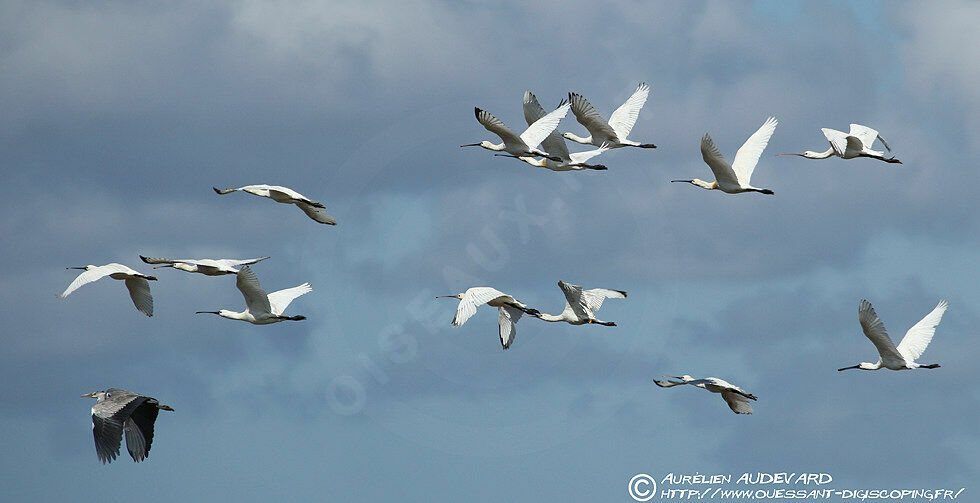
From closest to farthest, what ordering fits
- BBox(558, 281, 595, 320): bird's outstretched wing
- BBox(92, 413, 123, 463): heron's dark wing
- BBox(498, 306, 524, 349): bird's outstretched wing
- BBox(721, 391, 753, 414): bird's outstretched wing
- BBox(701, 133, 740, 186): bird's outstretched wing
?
BBox(92, 413, 123, 463): heron's dark wing
BBox(701, 133, 740, 186): bird's outstretched wing
BBox(721, 391, 753, 414): bird's outstretched wing
BBox(558, 281, 595, 320): bird's outstretched wing
BBox(498, 306, 524, 349): bird's outstretched wing

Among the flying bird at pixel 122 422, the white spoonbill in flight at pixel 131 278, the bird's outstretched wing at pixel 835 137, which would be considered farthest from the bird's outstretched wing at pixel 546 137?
the flying bird at pixel 122 422

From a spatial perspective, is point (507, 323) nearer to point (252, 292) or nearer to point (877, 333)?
point (252, 292)

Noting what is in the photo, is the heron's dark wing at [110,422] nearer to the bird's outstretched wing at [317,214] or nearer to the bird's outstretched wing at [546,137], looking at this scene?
the bird's outstretched wing at [317,214]

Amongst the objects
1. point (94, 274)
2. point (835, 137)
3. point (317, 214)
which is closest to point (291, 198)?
point (317, 214)

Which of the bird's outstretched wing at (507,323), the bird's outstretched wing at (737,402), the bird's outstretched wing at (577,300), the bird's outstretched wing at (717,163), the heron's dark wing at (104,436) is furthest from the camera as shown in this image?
the bird's outstretched wing at (507,323)

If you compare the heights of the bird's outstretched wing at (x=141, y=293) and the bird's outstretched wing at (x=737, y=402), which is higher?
the bird's outstretched wing at (x=737, y=402)

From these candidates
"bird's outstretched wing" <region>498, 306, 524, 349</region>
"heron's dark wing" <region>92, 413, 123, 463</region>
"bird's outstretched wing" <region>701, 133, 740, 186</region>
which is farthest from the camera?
"bird's outstretched wing" <region>498, 306, 524, 349</region>

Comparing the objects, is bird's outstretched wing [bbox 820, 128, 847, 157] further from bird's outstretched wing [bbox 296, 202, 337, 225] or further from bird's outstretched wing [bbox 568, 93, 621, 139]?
bird's outstretched wing [bbox 296, 202, 337, 225]

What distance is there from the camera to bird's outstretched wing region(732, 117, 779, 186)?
51.7 m

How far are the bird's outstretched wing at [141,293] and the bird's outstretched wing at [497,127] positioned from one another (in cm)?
1105

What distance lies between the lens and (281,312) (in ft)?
173

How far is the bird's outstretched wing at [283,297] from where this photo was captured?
52.9 metres

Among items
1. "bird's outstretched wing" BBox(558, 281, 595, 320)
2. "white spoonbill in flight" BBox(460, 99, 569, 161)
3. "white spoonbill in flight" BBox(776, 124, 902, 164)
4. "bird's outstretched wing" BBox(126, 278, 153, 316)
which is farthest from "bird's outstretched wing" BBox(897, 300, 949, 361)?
"bird's outstretched wing" BBox(126, 278, 153, 316)

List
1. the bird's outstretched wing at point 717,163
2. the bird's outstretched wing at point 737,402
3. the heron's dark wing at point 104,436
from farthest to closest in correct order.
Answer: the bird's outstretched wing at point 737,402 → the bird's outstretched wing at point 717,163 → the heron's dark wing at point 104,436
